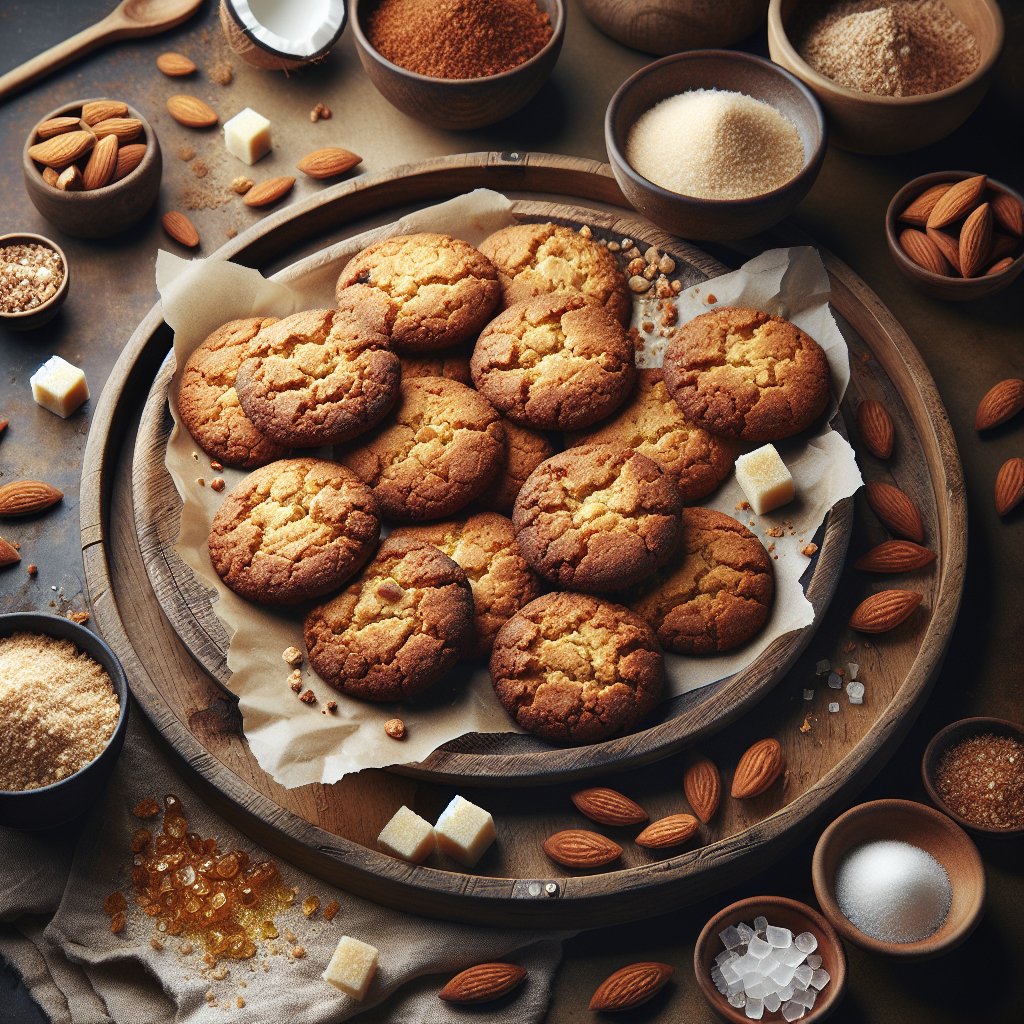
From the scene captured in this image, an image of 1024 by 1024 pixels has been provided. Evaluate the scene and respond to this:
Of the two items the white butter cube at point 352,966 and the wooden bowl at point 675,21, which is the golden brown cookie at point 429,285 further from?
the white butter cube at point 352,966

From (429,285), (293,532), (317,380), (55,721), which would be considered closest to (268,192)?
(429,285)

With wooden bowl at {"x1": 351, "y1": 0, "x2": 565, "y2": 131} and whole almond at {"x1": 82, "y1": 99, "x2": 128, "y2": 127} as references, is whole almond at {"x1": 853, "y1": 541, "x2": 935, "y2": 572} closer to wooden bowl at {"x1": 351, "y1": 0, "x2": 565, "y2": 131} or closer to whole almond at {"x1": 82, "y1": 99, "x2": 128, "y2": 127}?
wooden bowl at {"x1": 351, "y1": 0, "x2": 565, "y2": 131}

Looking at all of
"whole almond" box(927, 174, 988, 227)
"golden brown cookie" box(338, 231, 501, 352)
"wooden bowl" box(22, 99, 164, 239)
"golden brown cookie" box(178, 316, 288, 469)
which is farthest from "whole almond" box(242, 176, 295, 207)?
"whole almond" box(927, 174, 988, 227)

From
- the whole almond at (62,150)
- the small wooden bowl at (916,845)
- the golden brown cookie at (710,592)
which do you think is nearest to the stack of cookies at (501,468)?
the golden brown cookie at (710,592)

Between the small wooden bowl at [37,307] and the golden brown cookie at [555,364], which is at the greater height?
the small wooden bowl at [37,307]

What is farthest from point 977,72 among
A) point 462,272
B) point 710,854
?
point 710,854
